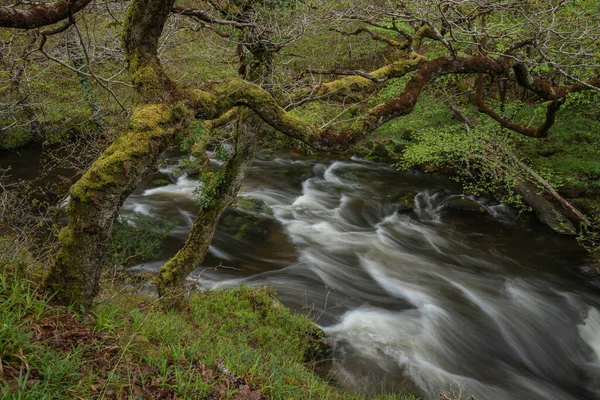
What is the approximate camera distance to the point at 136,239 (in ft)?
27.6

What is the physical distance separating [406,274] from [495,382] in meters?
3.26

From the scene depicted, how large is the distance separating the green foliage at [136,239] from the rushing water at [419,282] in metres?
0.37

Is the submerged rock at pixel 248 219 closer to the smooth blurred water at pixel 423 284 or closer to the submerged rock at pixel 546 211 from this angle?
the smooth blurred water at pixel 423 284

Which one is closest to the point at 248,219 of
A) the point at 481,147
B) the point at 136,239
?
the point at 136,239

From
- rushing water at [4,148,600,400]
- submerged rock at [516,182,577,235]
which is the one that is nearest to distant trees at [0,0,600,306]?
rushing water at [4,148,600,400]

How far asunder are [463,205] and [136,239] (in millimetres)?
10044

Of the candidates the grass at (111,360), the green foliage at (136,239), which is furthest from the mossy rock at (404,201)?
the grass at (111,360)

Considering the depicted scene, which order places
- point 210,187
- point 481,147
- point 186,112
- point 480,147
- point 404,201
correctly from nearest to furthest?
point 186,112, point 210,187, point 481,147, point 480,147, point 404,201

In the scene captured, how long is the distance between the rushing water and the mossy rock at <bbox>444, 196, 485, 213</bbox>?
0.98ft

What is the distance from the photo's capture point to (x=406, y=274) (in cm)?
926

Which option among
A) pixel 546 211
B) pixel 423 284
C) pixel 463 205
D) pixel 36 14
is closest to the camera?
pixel 36 14

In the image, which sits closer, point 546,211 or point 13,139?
point 546,211

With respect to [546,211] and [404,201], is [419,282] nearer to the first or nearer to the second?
[404,201]

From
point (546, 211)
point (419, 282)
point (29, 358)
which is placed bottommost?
point (419, 282)
